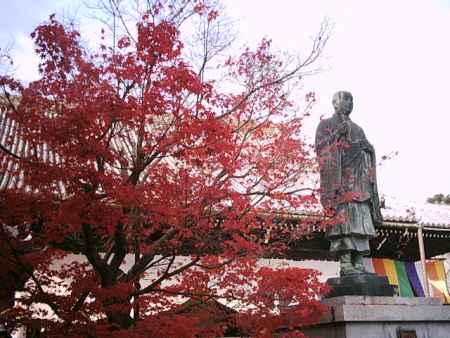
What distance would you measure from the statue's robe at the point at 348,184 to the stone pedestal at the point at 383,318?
97 centimetres

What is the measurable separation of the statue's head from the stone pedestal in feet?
10.2

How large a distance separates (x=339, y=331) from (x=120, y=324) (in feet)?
10.3

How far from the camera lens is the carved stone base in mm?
7262

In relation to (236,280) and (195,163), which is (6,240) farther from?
(236,280)

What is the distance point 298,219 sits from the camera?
44.0 ft

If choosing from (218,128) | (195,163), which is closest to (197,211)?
(195,163)

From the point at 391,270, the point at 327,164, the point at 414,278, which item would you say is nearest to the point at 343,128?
the point at 327,164

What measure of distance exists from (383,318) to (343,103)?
3.52 m

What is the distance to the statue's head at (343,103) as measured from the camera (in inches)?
330

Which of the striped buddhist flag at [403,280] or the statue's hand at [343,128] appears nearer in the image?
the statue's hand at [343,128]

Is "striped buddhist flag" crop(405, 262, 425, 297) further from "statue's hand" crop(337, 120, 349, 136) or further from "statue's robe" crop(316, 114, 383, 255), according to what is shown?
"statue's hand" crop(337, 120, 349, 136)

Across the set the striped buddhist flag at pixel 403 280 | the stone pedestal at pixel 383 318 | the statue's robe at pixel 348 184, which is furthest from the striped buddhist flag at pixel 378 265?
the stone pedestal at pixel 383 318

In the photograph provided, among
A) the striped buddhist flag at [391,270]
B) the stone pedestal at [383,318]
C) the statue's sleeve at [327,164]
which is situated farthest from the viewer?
the striped buddhist flag at [391,270]

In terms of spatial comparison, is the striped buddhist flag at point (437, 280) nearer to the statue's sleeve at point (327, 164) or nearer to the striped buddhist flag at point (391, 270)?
the striped buddhist flag at point (391, 270)
